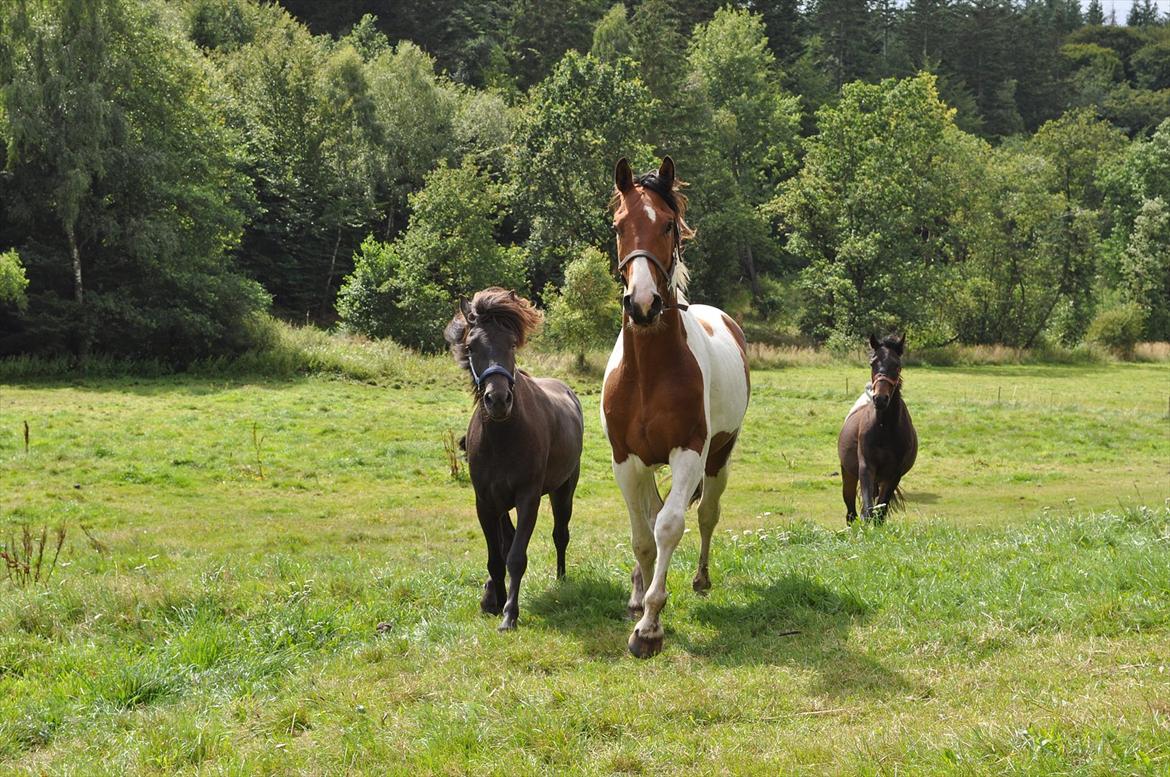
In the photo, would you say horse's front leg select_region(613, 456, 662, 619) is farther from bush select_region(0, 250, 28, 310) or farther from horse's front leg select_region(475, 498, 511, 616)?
bush select_region(0, 250, 28, 310)

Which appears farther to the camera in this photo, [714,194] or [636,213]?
[714,194]

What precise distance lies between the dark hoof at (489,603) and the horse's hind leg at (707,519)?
5.28ft

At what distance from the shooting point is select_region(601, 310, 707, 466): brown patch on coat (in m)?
6.40

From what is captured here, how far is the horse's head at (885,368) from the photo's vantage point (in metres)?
11.8

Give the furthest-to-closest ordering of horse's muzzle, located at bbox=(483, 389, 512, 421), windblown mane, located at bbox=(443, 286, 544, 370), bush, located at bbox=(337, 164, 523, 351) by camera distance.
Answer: bush, located at bbox=(337, 164, 523, 351), windblown mane, located at bbox=(443, 286, 544, 370), horse's muzzle, located at bbox=(483, 389, 512, 421)

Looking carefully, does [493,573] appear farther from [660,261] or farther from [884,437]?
[884,437]

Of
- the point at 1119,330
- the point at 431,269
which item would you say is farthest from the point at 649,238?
the point at 1119,330

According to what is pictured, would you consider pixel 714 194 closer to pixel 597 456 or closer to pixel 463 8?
pixel 463 8

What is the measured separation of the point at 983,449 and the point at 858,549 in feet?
54.3

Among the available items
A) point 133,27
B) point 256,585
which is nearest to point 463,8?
point 133,27

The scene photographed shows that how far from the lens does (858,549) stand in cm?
843

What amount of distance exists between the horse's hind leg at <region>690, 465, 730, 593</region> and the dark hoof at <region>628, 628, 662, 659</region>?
1603 mm

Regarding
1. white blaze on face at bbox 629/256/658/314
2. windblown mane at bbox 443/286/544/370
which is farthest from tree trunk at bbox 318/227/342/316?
white blaze on face at bbox 629/256/658/314

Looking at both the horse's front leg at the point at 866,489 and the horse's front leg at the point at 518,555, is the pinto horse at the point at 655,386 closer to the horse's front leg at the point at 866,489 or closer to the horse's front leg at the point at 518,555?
the horse's front leg at the point at 518,555
